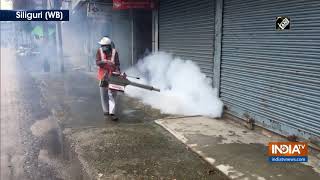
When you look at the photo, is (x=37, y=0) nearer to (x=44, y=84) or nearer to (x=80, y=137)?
(x=44, y=84)

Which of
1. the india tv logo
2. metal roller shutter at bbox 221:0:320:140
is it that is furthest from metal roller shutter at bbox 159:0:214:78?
the india tv logo

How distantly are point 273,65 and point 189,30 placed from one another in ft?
11.6

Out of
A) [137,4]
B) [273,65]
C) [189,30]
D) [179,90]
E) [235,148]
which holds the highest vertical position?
[137,4]

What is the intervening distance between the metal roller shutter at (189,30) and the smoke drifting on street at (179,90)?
10.0 inches

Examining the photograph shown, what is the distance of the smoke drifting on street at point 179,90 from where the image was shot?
27.4ft

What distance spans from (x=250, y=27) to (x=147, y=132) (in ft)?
9.41

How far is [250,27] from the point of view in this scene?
7.04m

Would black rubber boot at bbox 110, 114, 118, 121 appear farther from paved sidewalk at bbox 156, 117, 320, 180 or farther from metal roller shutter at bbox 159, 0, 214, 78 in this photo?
metal roller shutter at bbox 159, 0, 214, 78

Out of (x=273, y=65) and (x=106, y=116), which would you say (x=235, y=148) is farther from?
(x=106, y=116)

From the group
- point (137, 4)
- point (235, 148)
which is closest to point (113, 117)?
point (235, 148)

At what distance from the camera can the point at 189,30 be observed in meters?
9.54

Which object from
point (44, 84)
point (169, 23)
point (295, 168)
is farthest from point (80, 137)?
point (44, 84)

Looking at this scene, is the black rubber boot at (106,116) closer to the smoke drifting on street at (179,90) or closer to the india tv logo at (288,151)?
the smoke drifting on street at (179,90)

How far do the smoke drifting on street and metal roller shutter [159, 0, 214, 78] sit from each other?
254 mm
